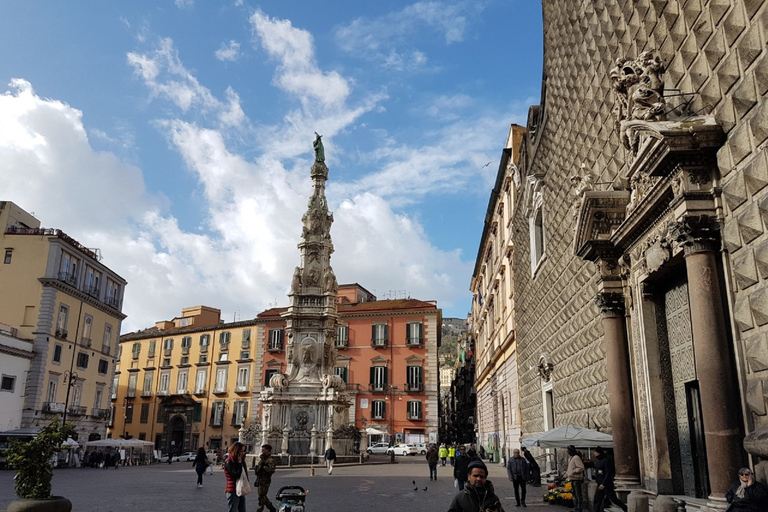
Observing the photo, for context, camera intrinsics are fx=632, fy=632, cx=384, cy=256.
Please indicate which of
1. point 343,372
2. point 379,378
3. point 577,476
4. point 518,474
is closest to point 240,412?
point 343,372

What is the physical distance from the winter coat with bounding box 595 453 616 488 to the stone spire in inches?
938

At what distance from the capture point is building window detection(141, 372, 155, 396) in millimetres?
64875

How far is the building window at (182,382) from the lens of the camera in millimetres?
62084

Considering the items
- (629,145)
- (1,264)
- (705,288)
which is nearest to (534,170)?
(629,145)

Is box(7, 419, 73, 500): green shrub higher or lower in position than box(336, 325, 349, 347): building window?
lower

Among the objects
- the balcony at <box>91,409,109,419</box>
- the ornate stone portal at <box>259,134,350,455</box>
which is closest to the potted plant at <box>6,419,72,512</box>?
the ornate stone portal at <box>259,134,350,455</box>

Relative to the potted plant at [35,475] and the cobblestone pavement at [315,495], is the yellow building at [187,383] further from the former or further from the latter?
the potted plant at [35,475]

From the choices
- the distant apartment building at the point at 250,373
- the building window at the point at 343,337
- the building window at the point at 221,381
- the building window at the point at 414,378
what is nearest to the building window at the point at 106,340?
the distant apartment building at the point at 250,373

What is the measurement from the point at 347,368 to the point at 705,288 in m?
49.7

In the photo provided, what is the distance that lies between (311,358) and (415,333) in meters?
21.9

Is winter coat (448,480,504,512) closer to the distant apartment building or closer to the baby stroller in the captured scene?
the baby stroller

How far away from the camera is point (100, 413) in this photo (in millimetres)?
45906

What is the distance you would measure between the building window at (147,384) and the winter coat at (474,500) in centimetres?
6568

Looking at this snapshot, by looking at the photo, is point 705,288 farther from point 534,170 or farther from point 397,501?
point 534,170
